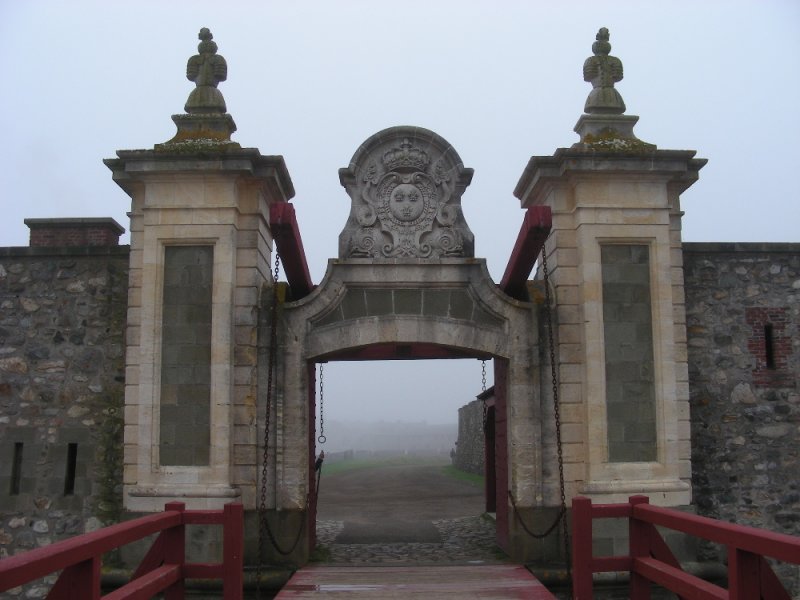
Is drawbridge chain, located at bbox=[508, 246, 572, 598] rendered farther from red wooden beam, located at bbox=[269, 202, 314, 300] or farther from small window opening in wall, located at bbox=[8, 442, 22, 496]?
small window opening in wall, located at bbox=[8, 442, 22, 496]

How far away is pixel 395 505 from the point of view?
15047 mm

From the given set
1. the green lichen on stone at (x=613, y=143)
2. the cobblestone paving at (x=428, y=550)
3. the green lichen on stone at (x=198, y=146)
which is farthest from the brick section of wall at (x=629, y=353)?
the green lichen on stone at (x=198, y=146)

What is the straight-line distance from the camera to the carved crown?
835 centimetres

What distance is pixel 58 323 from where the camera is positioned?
28.9 ft

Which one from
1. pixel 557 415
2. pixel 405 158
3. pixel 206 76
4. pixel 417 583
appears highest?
pixel 206 76

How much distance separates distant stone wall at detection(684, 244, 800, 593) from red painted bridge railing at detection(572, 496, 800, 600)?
2.94 meters

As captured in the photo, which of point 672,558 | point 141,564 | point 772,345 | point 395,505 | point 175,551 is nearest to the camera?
point 141,564

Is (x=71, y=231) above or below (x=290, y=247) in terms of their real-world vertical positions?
above

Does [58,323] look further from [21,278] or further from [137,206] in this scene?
[137,206]

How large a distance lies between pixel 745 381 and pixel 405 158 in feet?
13.9

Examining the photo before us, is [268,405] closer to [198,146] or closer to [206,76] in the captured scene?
[198,146]

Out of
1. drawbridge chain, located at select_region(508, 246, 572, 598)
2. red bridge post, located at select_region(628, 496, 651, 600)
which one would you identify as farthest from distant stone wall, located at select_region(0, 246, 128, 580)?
red bridge post, located at select_region(628, 496, 651, 600)

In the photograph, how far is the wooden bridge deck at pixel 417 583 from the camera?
6523mm

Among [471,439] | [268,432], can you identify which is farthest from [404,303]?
[471,439]
